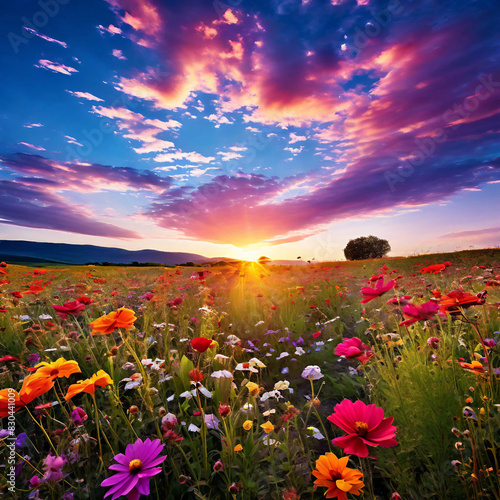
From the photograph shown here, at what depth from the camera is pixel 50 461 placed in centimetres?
159

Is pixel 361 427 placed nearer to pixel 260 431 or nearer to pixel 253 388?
pixel 253 388

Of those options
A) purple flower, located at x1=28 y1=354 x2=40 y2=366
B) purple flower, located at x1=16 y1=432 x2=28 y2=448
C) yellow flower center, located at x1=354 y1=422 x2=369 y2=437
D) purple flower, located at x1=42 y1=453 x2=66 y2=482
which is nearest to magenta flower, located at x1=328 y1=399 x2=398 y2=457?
yellow flower center, located at x1=354 y1=422 x2=369 y2=437

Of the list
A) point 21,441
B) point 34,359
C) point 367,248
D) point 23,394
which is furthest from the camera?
point 367,248

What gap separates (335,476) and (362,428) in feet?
0.71

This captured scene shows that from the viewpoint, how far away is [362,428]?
3.58 ft

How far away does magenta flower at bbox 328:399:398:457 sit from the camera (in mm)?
1044

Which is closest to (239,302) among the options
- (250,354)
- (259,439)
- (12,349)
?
(250,354)

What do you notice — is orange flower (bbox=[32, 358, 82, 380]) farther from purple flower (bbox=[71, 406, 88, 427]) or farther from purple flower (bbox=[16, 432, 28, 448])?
purple flower (bbox=[16, 432, 28, 448])

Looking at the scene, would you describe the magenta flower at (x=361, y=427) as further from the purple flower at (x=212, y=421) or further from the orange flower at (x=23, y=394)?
the orange flower at (x=23, y=394)

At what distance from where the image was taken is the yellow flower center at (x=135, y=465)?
116 centimetres

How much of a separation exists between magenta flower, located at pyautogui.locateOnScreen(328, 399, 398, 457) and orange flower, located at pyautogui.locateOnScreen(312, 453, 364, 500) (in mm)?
61

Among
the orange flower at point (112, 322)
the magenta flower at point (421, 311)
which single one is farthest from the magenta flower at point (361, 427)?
the orange flower at point (112, 322)

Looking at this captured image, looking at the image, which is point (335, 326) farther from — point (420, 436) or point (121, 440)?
point (121, 440)

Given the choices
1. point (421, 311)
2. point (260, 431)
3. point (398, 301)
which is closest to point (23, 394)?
point (260, 431)
